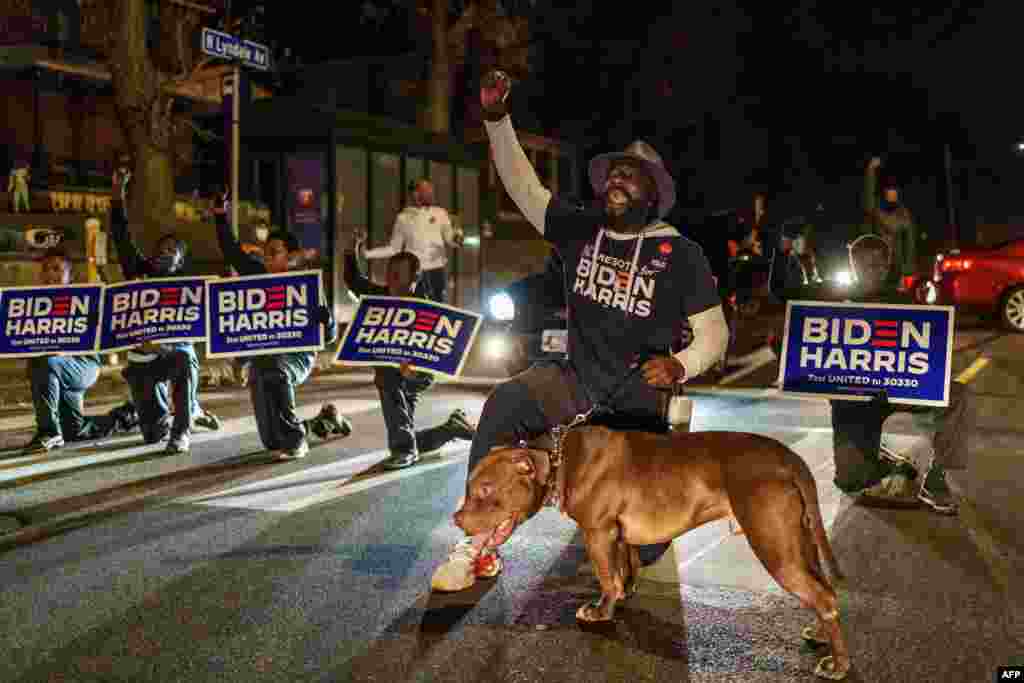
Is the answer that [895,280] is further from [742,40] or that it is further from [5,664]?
[742,40]

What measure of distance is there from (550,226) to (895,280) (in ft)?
10.3

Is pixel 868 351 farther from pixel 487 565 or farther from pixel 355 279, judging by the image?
pixel 355 279

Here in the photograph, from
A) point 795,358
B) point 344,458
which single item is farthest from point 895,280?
point 344,458

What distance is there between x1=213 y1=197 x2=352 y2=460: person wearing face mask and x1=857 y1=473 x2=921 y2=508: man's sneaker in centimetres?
414

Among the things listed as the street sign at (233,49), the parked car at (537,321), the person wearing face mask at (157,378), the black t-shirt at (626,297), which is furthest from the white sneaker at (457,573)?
the street sign at (233,49)

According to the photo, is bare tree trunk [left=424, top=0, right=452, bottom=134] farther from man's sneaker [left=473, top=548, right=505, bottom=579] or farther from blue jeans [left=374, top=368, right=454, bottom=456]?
man's sneaker [left=473, top=548, right=505, bottom=579]

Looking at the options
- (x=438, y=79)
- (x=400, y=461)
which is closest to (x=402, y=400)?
(x=400, y=461)

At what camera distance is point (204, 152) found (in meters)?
28.0

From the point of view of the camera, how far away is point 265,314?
916cm

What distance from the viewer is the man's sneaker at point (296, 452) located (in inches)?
335

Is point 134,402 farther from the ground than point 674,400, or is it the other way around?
point 674,400

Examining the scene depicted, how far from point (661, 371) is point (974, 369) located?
34.6 ft

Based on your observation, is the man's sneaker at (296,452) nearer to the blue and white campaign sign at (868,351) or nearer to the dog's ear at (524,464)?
the blue and white campaign sign at (868,351)

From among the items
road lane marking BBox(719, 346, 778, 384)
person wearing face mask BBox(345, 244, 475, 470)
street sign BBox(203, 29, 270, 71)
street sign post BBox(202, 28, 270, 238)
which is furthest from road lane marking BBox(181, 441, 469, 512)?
street sign BBox(203, 29, 270, 71)
